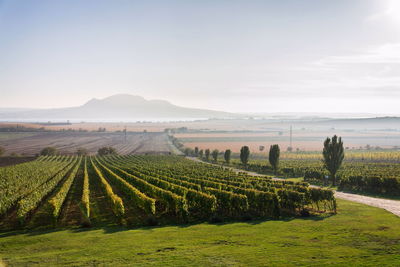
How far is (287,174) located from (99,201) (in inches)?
1582

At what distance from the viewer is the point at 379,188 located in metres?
42.2

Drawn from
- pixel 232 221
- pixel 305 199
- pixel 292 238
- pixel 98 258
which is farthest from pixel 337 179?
pixel 98 258

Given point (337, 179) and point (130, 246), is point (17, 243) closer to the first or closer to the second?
point (130, 246)

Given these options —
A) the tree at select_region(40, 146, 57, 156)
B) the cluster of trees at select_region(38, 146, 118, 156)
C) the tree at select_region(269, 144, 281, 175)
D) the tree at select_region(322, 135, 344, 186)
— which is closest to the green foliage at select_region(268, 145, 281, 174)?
the tree at select_region(269, 144, 281, 175)

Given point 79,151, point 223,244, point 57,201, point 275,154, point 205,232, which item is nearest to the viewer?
point 223,244

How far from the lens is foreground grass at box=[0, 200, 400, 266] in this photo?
1730cm

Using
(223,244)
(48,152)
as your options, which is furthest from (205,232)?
(48,152)

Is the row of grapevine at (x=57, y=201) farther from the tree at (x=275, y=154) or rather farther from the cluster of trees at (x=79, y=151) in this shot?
the cluster of trees at (x=79, y=151)

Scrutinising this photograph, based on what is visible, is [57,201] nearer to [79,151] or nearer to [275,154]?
[275,154]

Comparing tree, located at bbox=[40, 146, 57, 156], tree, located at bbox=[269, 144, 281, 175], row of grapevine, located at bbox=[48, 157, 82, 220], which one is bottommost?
tree, located at bbox=[40, 146, 57, 156]

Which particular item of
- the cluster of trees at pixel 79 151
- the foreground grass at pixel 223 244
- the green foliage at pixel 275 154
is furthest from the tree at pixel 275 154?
the cluster of trees at pixel 79 151

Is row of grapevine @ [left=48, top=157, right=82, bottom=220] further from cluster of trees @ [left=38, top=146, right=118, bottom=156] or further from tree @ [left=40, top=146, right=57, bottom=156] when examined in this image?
cluster of trees @ [left=38, top=146, right=118, bottom=156]

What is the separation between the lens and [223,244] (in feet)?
65.9

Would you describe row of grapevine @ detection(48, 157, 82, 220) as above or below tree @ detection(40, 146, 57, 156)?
above
